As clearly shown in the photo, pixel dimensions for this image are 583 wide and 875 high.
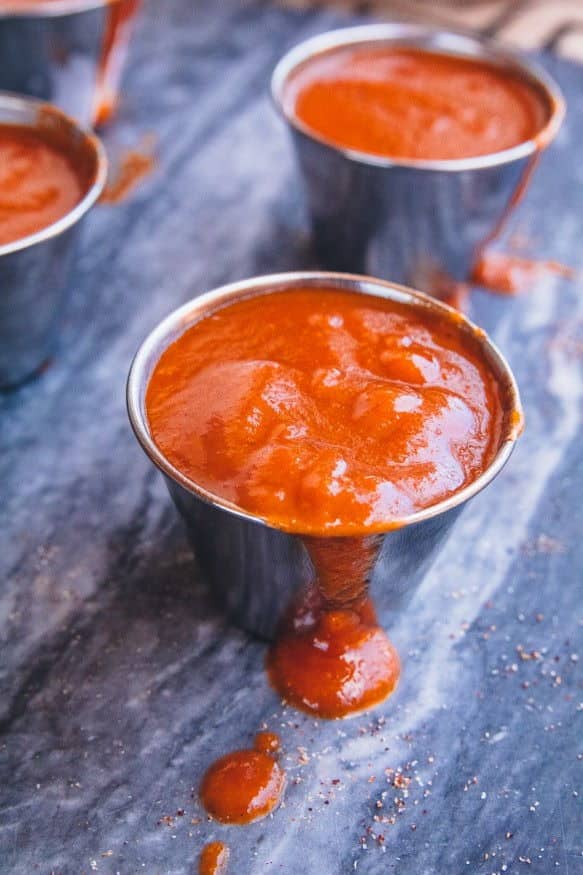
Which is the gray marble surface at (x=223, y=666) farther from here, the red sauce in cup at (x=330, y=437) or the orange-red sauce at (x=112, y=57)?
the orange-red sauce at (x=112, y=57)

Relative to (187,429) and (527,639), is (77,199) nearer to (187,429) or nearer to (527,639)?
(187,429)

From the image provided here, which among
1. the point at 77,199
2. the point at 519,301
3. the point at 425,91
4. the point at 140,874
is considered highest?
the point at 425,91

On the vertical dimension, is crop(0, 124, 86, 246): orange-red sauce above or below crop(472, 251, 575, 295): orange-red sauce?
above

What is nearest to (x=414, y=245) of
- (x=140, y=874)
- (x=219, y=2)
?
(x=140, y=874)

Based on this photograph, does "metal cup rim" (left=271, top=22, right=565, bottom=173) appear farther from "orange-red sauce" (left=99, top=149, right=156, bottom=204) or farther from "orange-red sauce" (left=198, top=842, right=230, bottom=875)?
"orange-red sauce" (left=198, top=842, right=230, bottom=875)

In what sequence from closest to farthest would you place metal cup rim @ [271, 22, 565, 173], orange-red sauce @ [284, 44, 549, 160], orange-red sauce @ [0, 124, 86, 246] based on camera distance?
orange-red sauce @ [0, 124, 86, 246] < metal cup rim @ [271, 22, 565, 173] < orange-red sauce @ [284, 44, 549, 160]

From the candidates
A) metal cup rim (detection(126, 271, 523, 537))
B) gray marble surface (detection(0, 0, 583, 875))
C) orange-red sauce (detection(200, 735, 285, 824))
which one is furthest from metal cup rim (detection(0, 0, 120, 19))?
orange-red sauce (detection(200, 735, 285, 824))
